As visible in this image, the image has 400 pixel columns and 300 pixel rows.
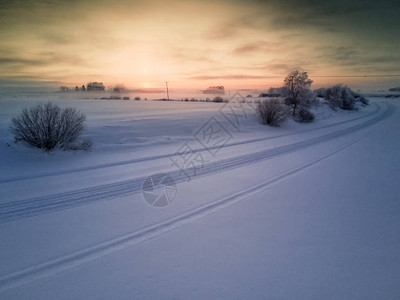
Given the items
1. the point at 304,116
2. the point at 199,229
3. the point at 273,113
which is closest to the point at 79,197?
the point at 199,229

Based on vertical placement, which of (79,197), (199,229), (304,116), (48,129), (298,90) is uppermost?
(298,90)

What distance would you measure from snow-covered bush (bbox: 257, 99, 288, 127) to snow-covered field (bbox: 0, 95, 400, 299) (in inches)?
449

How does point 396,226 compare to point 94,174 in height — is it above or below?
below

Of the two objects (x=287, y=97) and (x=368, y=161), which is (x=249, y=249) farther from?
(x=287, y=97)

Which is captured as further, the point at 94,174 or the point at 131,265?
the point at 94,174

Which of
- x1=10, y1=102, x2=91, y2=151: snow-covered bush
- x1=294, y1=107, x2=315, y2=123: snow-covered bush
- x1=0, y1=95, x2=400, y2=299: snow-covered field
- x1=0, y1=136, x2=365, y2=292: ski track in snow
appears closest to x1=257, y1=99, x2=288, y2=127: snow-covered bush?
x1=294, y1=107, x2=315, y2=123: snow-covered bush

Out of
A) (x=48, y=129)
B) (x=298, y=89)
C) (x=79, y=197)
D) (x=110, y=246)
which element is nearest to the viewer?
(x=110, y=246)

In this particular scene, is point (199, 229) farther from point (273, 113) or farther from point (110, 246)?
point (273, 113)

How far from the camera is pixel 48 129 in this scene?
9.70 metres

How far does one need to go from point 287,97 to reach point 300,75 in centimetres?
288

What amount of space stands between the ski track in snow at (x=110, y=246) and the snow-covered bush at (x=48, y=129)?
24.9 feet

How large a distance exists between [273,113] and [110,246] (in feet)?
62.6

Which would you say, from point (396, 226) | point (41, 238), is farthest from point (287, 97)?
point (41, 238)

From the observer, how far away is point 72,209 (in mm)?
5078
